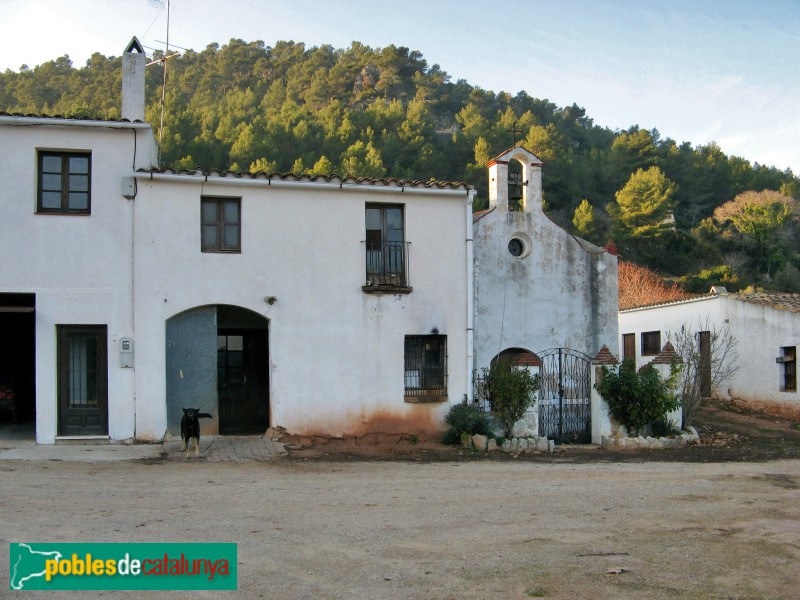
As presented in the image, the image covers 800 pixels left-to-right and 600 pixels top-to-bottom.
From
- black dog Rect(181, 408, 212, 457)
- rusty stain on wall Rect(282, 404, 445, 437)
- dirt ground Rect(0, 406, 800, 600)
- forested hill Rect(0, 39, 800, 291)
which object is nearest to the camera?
dirt ground Rect(0, 406, 800, 600)

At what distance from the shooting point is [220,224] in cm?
1580

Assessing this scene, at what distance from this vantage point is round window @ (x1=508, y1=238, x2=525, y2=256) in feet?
66.0

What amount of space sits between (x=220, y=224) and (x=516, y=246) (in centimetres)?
797

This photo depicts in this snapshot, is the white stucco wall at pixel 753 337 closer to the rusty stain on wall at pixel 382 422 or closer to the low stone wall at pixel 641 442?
the low stone wall at pixel 641 442

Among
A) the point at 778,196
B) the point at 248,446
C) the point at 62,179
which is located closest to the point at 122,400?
the point at 248,446

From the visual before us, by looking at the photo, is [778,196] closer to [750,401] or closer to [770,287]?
[770,287]

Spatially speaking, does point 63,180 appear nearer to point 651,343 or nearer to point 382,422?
point 382,422

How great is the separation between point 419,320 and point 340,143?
3032cm

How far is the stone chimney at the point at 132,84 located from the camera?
52.1ft

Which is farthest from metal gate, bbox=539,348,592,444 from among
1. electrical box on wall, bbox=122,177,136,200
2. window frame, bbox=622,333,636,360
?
window frame, bbox=622,333,636,360

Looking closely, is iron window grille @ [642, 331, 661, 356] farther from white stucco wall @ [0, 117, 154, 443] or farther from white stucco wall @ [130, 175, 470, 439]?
white stucco wall @ [0, 117, 154, 443]

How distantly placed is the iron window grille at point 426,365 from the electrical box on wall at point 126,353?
5.58 meters

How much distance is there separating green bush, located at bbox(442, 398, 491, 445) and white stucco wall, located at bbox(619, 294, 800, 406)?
38.3 ft

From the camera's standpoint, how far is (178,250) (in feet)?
50.4
